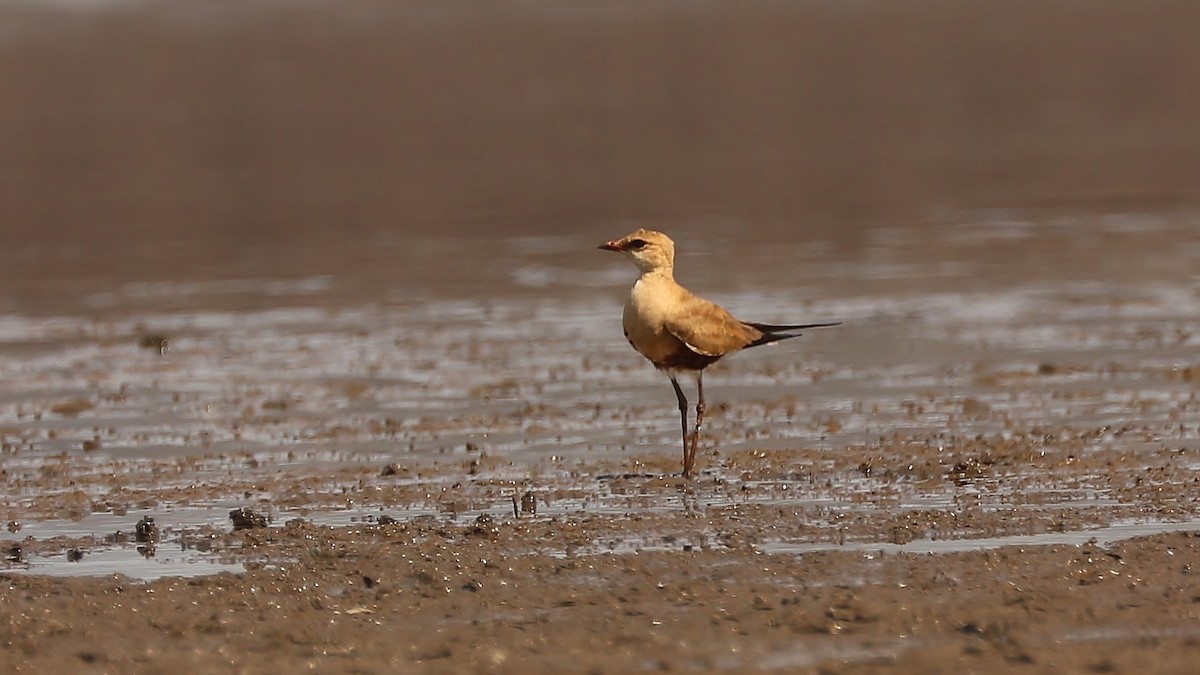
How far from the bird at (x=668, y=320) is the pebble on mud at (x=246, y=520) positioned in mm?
1916

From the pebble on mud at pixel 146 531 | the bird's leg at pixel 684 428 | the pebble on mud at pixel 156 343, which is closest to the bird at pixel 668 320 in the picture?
the bird's leg at pixel 684 428

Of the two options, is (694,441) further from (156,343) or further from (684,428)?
(156,343)

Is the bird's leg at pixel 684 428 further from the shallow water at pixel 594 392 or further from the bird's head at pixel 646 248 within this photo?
the bird's head at pixel 646 248

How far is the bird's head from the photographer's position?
891cm

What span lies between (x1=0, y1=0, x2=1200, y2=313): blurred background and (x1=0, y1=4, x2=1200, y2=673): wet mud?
232 mm

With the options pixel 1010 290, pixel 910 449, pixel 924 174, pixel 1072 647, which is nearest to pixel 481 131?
pixel 924 174

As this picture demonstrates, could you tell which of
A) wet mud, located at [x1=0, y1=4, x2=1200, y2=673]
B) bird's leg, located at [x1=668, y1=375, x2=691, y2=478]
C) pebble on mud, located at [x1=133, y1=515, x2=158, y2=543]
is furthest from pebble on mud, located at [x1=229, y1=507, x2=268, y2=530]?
bird's leg, located at [x1=668, y1=375, x2=691, y2=478]

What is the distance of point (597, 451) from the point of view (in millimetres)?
9258

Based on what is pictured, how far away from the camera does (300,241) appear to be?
18328 millimetres

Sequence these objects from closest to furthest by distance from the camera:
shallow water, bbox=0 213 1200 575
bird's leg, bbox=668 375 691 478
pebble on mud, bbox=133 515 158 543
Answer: pebble on mud, bbox=133 515 158 543 → shallow water, bbox=0 213 1200 575 → bird's leg, bbox=668 375 691 478

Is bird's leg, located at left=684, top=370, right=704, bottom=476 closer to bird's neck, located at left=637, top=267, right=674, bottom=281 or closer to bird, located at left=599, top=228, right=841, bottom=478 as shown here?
bird, located at left=599, top=228, right=841, bottom=478

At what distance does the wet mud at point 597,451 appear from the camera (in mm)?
6223

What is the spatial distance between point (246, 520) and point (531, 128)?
66.6 feet

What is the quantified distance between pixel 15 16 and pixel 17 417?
32.9 metres
